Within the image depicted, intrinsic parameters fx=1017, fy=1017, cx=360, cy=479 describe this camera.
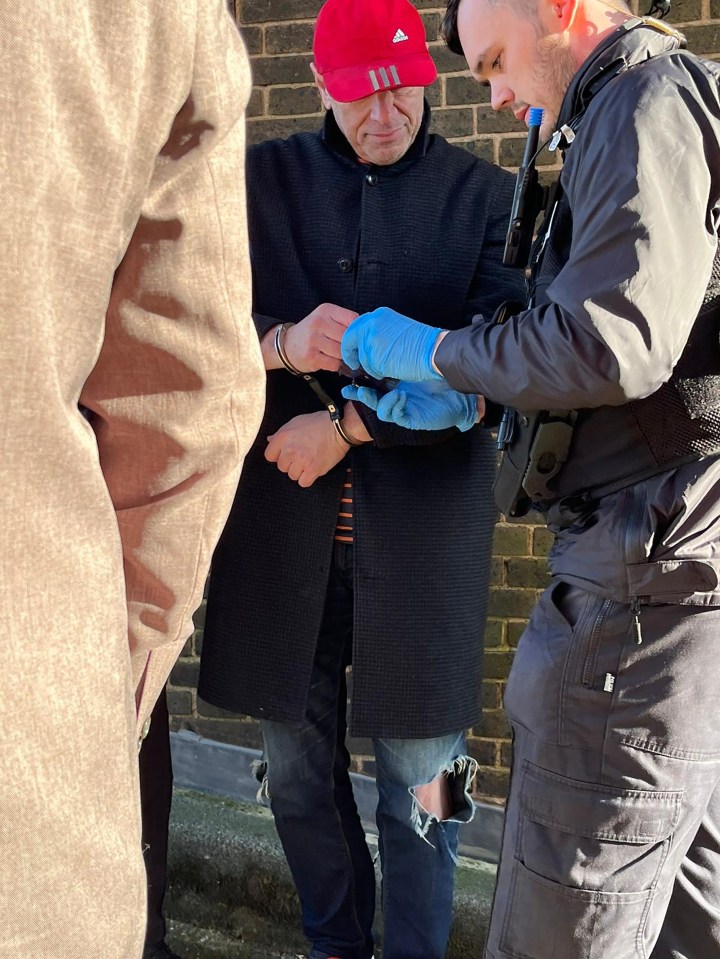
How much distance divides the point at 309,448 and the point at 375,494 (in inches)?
6.7

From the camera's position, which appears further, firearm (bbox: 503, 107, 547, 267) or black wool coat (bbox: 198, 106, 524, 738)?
black wool coat (bbox: 198, 106, 524, 738)

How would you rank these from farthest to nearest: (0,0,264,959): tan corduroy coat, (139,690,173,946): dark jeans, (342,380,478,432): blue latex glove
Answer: (139,690,173,946): dark jeans < (342,380,478,432): blue latex glove < (0,0,264,959): tan corduroy coat

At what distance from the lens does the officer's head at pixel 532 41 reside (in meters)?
1.63

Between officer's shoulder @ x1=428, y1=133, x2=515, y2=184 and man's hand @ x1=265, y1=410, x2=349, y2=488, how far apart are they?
0.61m

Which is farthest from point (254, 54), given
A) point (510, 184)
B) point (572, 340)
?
point (572, 340)

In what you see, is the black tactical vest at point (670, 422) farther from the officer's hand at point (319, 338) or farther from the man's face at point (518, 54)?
the officer's hand at point (319, 338)

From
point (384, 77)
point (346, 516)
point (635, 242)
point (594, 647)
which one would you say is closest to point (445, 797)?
point (346, 516)

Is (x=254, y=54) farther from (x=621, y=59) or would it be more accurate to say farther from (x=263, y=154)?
(x=621, y=59)

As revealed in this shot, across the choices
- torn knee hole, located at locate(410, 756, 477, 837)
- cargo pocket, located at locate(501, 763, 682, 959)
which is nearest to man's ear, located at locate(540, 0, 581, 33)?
cargo pocket, located at locate(501, 763, 682, 959)

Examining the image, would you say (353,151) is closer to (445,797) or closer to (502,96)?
(502,96)

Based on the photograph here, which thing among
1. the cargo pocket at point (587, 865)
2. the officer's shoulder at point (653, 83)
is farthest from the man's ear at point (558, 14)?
the cargo pocket at point (587, 865)

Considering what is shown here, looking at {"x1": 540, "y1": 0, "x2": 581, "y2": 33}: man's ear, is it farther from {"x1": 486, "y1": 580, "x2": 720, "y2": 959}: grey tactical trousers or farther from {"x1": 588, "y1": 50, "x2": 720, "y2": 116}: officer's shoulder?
{"x1": 486, "y1": 580, "x2": 720, "y2": 959}: grey tactical trousers

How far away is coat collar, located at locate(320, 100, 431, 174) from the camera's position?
86.7 inches

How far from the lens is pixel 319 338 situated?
6.66 feet
